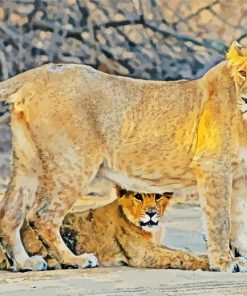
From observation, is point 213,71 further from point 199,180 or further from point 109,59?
point 109,59

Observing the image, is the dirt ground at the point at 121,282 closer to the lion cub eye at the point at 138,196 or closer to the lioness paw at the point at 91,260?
the lioness paw at the point at 91,260

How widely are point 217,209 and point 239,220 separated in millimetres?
238

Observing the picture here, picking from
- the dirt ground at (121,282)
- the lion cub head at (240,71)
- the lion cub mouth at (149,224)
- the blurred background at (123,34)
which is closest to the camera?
the dirt ground at (121,282)

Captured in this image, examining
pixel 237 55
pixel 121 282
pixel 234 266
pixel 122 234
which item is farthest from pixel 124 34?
pixel 121 282

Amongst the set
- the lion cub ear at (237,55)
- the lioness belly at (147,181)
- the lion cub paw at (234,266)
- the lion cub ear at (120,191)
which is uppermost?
the lion cub ear at (237,55)

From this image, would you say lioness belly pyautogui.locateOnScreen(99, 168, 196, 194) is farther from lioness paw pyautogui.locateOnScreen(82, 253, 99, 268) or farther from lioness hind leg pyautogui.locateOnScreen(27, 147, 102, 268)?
lioness paw pyautogui.locateOnScreen(82, 253, 99, 268)

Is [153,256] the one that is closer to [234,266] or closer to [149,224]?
[149,224]

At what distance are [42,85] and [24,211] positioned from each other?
1.63 feet

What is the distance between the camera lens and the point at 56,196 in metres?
3.48

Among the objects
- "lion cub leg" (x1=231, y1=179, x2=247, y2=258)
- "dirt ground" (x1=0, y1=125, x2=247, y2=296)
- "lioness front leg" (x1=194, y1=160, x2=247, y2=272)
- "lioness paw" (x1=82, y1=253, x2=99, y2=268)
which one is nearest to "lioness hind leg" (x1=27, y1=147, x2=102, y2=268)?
"lioness paw" (x1=82, y1=253, x2=99, y2=268)

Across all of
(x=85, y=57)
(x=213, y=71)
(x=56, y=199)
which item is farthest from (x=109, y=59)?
(x=56, y=199)

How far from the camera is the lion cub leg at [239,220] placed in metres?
3.68

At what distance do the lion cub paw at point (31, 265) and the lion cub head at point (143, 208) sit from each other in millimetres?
422

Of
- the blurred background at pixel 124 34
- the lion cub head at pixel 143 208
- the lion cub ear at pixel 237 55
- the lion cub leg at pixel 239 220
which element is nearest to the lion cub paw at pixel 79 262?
the lion cub head at pixel 143 208
